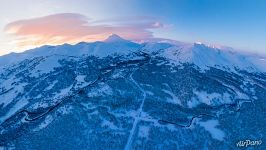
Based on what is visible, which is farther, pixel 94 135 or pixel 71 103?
pixel 71 103

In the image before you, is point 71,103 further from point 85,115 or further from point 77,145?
point 77,145

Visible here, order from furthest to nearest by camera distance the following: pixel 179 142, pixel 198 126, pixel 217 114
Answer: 1. pixel 217 114
2. pixel 198 126
3. pixel 179 142

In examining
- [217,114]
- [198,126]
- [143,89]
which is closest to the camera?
[198,126]

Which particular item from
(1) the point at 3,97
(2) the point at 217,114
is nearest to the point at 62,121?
(1) the point at 3,97

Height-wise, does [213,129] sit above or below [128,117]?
below

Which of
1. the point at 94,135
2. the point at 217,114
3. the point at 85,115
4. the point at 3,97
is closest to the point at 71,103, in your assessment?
the point at 85,115

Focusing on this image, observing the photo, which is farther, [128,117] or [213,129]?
[128,117]

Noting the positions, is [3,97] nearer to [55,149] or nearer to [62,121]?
[62,121]

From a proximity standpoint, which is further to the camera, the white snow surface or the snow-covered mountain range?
the white snow surface

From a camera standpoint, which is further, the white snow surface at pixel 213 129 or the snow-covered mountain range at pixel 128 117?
the white snow surface at pixel 213 129
